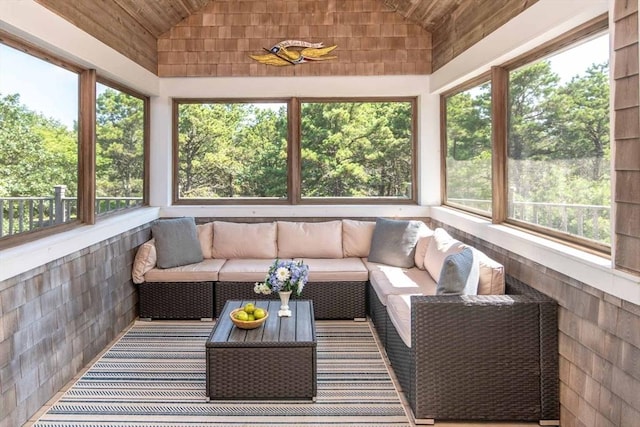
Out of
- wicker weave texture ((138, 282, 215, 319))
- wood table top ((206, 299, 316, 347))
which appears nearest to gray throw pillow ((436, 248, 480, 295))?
wood table top ((206, 299, 316, 347))

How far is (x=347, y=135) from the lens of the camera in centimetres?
575

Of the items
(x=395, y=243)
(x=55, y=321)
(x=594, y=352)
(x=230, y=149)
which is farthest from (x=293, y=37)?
(x=594, y=352)

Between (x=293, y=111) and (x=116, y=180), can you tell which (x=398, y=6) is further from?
(x=116, y=180)

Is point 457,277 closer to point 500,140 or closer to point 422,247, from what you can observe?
point 500,140

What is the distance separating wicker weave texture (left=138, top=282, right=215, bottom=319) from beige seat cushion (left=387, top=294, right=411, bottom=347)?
1.95 meters

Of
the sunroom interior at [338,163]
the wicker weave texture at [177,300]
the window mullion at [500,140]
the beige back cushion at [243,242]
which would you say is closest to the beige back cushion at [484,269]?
the sunroom interior at [338,163]

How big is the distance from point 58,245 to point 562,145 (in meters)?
3.26

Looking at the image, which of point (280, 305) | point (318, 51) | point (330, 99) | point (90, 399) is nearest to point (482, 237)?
point (280, 305)

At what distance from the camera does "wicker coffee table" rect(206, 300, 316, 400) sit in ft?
10.1

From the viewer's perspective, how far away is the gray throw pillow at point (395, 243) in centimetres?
494

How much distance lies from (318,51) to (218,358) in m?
2.68

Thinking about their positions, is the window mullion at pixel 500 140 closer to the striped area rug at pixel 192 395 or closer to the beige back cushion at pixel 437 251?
the beige back cushion at pixel 437 251

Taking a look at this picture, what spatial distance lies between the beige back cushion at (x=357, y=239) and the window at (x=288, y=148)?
0.48 m

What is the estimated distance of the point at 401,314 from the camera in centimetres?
334
